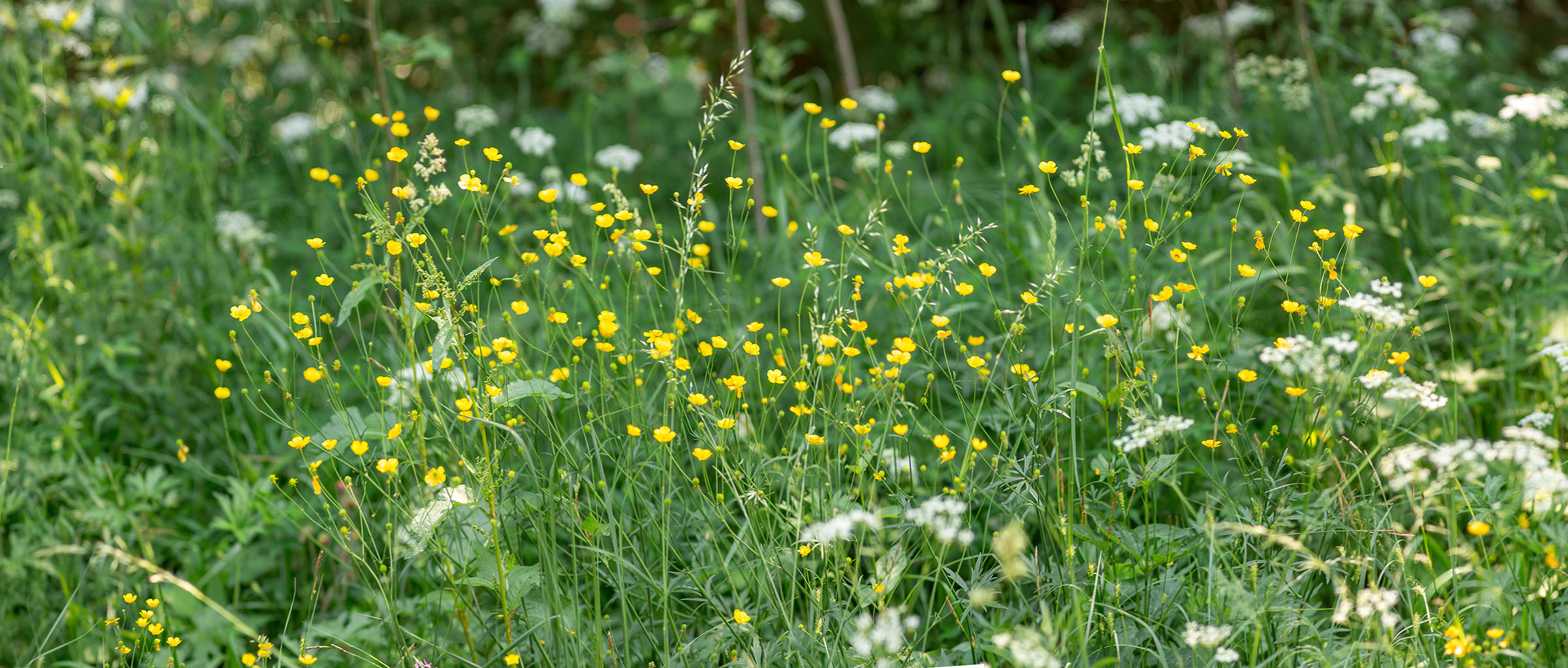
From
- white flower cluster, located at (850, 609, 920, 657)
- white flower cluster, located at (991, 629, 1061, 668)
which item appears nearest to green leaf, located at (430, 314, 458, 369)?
white flower cluster, located at (850, 609, 920, 657)

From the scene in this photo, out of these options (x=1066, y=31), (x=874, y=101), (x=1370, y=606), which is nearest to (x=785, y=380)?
(x=1370, y=606)

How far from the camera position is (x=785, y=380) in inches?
61.1

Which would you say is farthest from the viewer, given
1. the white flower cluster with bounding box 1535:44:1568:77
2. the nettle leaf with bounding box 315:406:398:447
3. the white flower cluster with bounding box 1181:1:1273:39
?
the white flower cluster with bounding box 1181:1:1273:39

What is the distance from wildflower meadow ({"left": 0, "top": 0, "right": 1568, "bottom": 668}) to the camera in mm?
1452

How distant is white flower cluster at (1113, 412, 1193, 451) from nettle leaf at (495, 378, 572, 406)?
2.58 ft

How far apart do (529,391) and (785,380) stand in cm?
38

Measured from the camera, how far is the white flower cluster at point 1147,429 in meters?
1.31

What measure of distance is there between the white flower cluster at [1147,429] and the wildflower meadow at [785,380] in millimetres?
22

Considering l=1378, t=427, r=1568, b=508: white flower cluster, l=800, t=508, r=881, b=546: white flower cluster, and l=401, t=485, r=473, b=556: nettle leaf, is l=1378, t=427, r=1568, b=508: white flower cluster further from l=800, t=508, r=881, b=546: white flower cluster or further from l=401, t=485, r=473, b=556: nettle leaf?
l=401, t=485, r=473, b=556: nettle leaf

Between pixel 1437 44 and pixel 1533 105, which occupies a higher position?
pixel 1533 105

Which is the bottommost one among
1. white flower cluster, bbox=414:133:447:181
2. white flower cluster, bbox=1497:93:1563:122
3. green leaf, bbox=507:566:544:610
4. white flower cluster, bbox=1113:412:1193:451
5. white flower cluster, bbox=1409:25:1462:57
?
white flower cluster, bbox=1409:25:1462:57

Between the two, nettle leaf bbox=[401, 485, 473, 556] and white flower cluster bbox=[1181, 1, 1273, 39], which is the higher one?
nettle leaf bbox=[401, 485, 473, 556]

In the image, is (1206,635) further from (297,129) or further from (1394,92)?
(297,129)

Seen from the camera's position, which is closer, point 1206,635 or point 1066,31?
point 1206,635
